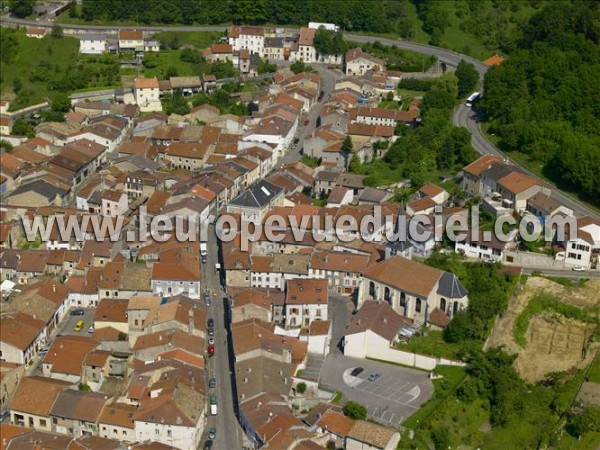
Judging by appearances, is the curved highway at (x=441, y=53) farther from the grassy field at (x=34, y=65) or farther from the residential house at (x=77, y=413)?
the residential house at (x=77, y=413)

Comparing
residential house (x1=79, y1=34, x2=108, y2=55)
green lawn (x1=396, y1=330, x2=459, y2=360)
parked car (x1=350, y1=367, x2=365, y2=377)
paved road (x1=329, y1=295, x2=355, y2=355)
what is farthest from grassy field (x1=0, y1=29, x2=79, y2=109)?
green lawn (x1=396, y1=330, x2=459, y2=360)

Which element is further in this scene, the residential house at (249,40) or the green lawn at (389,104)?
the residential house at (249,40)

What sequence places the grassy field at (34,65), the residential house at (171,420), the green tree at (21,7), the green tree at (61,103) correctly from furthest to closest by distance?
the green tree at (21,7) → the grassy field at (34,65) → the green tree at (61,103) → the residential house at (171,420)

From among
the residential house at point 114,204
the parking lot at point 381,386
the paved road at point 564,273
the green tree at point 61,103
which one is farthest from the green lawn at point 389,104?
the parking lot at point 381,386

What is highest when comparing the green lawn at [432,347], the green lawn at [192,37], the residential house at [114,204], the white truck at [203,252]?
the green lawn at [192,37]

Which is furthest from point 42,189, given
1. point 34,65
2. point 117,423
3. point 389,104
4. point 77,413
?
point 389,104

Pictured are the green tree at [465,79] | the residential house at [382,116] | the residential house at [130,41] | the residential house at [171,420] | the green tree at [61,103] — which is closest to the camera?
the residential house at [171,420]
